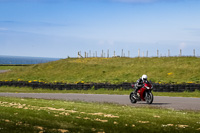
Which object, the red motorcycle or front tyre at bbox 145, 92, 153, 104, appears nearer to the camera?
the red motorcycle

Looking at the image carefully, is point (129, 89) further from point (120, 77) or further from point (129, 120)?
point (129, 120)

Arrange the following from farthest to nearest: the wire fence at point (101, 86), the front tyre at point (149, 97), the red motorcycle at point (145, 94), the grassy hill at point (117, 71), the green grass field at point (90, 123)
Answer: the grassy hill at point (117, 71), the wire fence at point (101, 86), the front tyre at point (149, 97), the red motorcycle at point (145, 94), the green grass field at point (90, 123)

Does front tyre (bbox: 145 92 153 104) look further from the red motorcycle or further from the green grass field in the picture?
the green grass field

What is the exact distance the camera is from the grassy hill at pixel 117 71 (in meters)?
44.1

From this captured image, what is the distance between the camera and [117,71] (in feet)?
167

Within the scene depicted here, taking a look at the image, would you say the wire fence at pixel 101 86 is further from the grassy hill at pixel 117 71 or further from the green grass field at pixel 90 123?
the green grass field at pixel 90 123

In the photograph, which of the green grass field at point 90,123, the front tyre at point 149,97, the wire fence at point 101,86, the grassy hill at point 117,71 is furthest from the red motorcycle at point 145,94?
the grassy hill at point 117,71

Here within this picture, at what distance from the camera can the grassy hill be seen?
44.1 m

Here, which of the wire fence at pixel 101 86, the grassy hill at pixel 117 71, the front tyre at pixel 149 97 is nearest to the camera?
the front tyre at pixel 149 97

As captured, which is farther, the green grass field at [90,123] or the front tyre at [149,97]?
the front tyre at [149,97]

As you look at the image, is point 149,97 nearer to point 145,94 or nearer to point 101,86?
point 145,94

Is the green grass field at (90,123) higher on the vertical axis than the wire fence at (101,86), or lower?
lower

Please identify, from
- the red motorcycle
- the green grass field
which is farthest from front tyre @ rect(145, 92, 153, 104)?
the green grass field

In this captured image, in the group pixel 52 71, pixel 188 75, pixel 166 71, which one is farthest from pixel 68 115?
pixel 52 71
